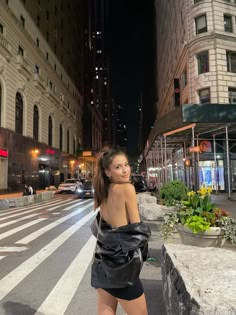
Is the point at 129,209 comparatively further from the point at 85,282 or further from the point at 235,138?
the point at 235,138

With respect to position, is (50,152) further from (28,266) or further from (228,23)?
(28,266)

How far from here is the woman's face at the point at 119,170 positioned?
2572 mm

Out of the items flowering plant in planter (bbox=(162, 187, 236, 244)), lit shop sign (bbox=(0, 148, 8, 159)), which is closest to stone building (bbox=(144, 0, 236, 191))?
lit shop sign (bbox=(0, 148, 8, 159))

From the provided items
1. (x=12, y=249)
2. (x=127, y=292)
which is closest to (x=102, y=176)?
(x=127, y=292)

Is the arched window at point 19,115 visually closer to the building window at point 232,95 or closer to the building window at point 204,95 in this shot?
the building window at point 204,95

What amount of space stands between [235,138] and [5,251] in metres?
22.7

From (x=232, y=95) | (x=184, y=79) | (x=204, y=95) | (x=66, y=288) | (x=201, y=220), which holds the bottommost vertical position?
(x=66, y=288)

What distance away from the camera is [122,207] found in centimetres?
245

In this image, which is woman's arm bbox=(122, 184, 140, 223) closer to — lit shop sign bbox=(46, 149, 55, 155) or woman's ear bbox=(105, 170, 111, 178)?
woman's ear bbox=(105, 170, 111, 178)

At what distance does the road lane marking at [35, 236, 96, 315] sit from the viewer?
4.20 m

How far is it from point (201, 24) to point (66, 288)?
28476mm

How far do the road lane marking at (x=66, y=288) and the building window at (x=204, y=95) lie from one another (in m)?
23.1

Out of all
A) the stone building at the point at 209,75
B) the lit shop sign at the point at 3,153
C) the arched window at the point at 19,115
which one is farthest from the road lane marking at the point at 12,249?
the arched window at the point at 19,115

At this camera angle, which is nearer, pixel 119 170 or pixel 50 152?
pixel 119 170
